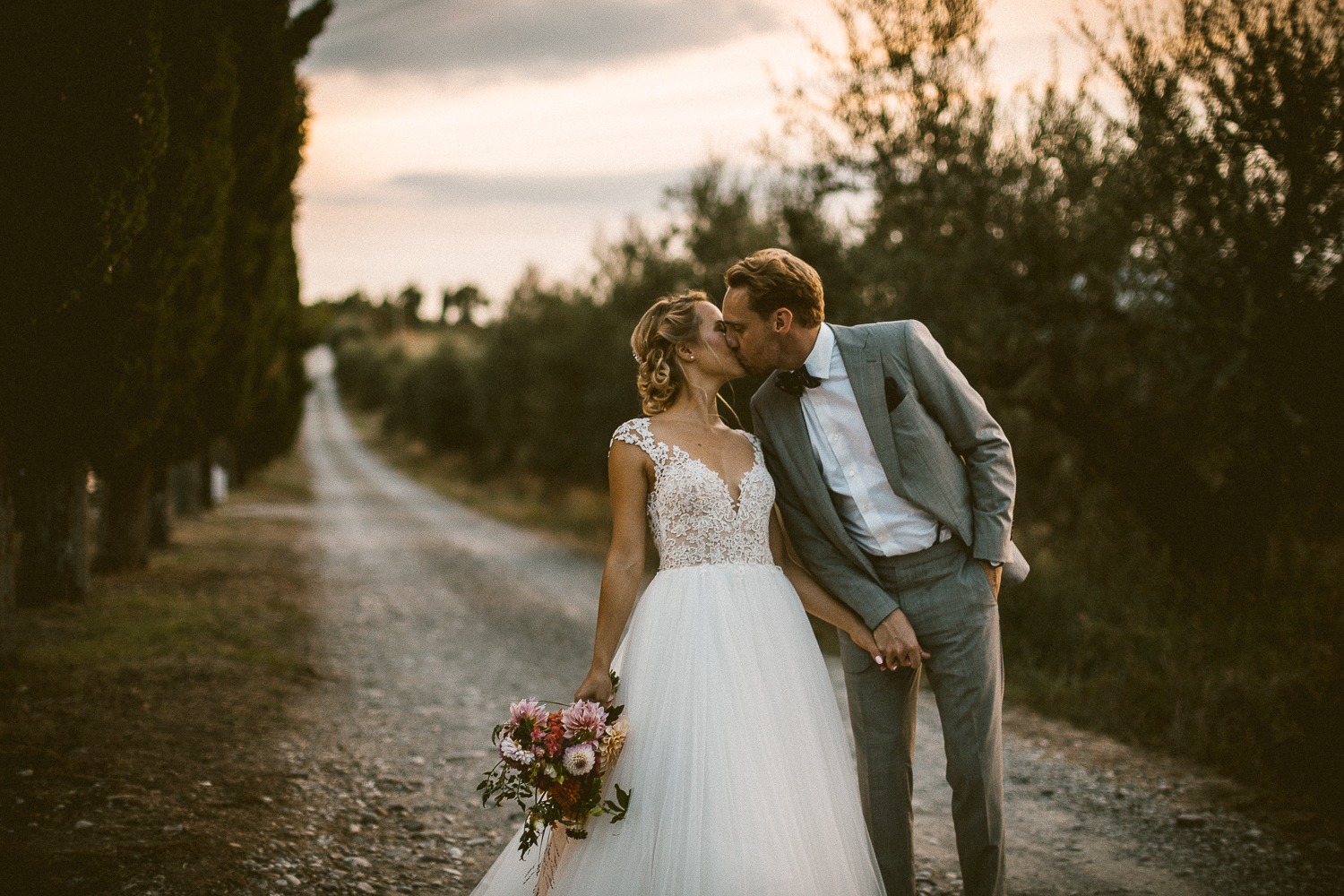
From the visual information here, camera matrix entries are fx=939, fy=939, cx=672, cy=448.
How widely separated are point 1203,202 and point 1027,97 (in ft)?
7.54

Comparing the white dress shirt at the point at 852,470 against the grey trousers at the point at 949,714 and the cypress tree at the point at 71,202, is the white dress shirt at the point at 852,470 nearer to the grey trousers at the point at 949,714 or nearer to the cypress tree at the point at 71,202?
the grey trousers at the point at 949,714

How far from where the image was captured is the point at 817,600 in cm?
332

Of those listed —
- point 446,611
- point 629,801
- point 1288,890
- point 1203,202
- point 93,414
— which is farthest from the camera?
point 446,611

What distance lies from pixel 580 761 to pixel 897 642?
108cm

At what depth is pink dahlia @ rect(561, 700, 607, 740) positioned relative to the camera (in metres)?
2.84

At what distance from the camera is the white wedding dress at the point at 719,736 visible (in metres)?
2.77

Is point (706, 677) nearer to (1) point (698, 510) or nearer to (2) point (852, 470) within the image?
(1) point (698, 510)

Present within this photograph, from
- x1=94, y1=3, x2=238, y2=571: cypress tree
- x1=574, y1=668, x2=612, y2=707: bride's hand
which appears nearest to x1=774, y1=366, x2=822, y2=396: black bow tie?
x1=574, y1=668, x2=612, y2=707: bride's hand

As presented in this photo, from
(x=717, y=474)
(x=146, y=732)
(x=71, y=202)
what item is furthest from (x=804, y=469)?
(x=71, y=202)

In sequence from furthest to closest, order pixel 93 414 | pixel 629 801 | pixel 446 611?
pixel 446 611 → pixel 93 414 → pixel 629 801

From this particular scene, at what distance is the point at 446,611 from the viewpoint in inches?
422

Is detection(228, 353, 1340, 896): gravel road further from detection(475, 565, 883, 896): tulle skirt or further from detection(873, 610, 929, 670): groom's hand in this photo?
detection(873, 610, 929, 670): groom's hand

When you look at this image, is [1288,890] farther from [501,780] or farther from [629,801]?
[501,780]

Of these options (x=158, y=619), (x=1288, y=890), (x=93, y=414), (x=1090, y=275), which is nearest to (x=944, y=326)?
(x=1090, y=275)
